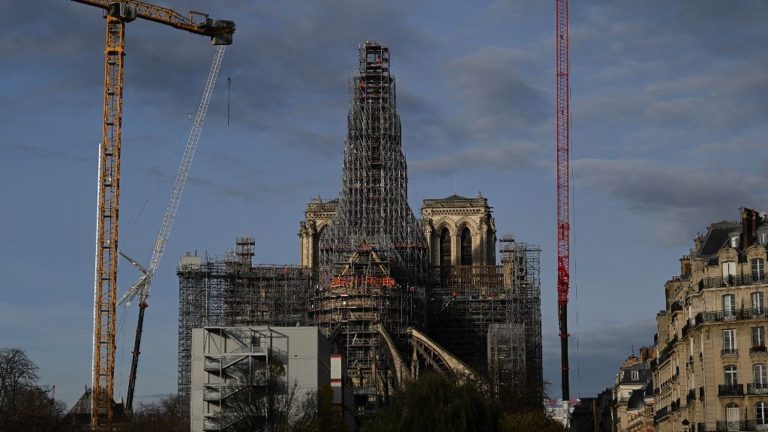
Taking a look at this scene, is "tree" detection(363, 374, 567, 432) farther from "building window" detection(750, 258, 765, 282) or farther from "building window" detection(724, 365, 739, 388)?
"building window" detection(750, 258, 765, 282)

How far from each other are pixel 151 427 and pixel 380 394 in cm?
2877

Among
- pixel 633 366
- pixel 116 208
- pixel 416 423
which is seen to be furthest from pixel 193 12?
pixel 416 423

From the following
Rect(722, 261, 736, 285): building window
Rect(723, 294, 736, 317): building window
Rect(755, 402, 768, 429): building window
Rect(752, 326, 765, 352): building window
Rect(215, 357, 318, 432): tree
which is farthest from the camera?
Rect(215, 357, 318, 432): tree

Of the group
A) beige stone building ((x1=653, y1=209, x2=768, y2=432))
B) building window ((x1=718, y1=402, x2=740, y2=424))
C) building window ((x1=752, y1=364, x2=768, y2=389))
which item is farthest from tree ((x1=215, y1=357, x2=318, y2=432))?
building window ((x1=752, y1=364, x2=768, y2=389))

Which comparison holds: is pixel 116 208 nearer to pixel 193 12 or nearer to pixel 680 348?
pixel 193 12

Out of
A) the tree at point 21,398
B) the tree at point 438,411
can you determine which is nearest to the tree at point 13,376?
the tree at point 21,398

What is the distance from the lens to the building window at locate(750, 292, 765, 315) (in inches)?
4070

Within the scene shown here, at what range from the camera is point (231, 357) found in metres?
122

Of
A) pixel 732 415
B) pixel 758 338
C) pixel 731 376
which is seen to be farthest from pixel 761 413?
pixel 758 338

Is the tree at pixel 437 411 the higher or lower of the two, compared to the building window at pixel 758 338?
lower

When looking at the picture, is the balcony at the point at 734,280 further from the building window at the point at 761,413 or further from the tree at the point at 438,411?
the tree at the point at 438,411

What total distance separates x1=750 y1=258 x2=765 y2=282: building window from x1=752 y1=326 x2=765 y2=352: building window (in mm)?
3146

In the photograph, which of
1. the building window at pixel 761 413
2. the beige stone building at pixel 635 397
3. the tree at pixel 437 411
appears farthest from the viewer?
the beige stone building at pixel 635 397

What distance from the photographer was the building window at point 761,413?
334 feet
